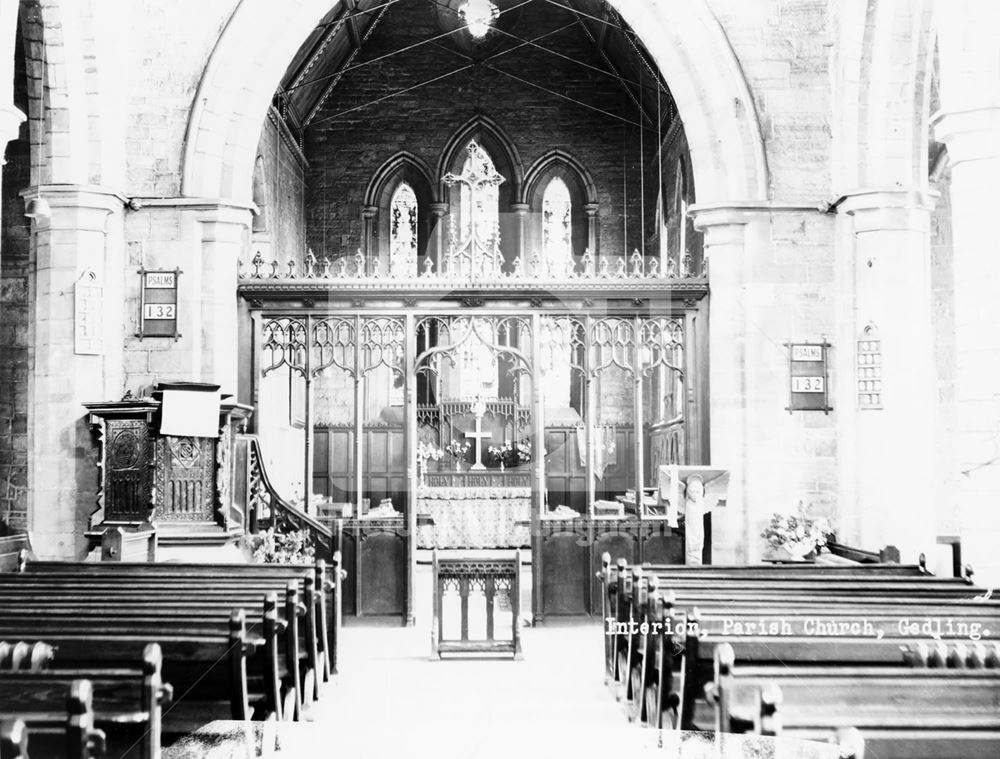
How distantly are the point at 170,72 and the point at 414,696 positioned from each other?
20.0 ft

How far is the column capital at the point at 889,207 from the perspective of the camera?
360 inches

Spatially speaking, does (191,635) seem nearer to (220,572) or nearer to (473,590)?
(220,572)

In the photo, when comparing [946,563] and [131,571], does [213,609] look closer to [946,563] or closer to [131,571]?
[131,571]

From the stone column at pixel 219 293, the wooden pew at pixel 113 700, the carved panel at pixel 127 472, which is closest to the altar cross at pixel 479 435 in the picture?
the stone column at pixel 219 293

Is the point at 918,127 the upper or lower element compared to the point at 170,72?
lower

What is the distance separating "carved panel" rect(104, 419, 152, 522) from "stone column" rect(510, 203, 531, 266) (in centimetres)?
1048

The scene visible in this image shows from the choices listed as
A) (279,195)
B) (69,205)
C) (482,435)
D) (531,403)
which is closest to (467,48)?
(279,195)

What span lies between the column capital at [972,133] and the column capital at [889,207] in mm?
2421

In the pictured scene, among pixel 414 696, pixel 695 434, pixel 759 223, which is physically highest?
pixel 759 223

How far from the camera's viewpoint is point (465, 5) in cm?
1630

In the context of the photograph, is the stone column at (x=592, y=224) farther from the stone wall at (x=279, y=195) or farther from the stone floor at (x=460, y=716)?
the stone floor at (x=460, y=716)

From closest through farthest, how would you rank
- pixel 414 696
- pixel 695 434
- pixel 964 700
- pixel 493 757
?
1. pixel 964 700
2. pixel 493 757
3. pixel 414 696
4. pixel 695 434

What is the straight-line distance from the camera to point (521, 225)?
17.9 meters

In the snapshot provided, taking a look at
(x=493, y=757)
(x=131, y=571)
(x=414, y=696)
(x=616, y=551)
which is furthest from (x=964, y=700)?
(x=616, y=551)
